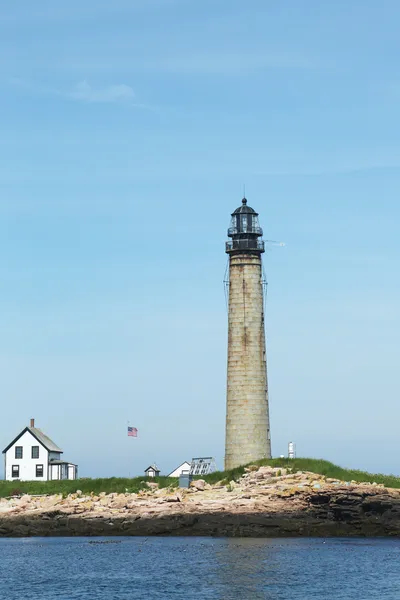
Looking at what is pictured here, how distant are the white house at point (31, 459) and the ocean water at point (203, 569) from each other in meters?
28.4

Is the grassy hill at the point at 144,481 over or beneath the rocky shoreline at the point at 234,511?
over

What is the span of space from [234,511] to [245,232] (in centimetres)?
2126

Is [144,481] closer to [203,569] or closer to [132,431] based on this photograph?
[132,431]

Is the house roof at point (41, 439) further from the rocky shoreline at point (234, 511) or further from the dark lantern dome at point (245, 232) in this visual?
the dark lantern dome at point (245, 232)

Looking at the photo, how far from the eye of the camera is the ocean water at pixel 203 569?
47.9m

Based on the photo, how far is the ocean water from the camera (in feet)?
157

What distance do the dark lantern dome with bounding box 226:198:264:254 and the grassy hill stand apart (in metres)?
15.2

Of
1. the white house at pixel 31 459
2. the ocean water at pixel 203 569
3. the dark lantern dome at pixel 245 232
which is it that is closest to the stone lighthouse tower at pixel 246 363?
the dark lantern dome at pixel 245 232

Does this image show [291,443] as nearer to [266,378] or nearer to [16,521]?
[266,378]

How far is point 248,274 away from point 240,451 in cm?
1247

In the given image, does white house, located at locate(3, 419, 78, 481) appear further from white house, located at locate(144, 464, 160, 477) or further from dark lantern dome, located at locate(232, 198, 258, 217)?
dark lantern dome, located at locate(232, 198, 258, 217)

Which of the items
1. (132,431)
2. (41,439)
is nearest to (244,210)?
(132,431)

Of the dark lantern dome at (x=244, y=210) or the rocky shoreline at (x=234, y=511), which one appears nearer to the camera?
the rocky shoreline at (x=234, y=511)

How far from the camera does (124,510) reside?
70250 millimetres
